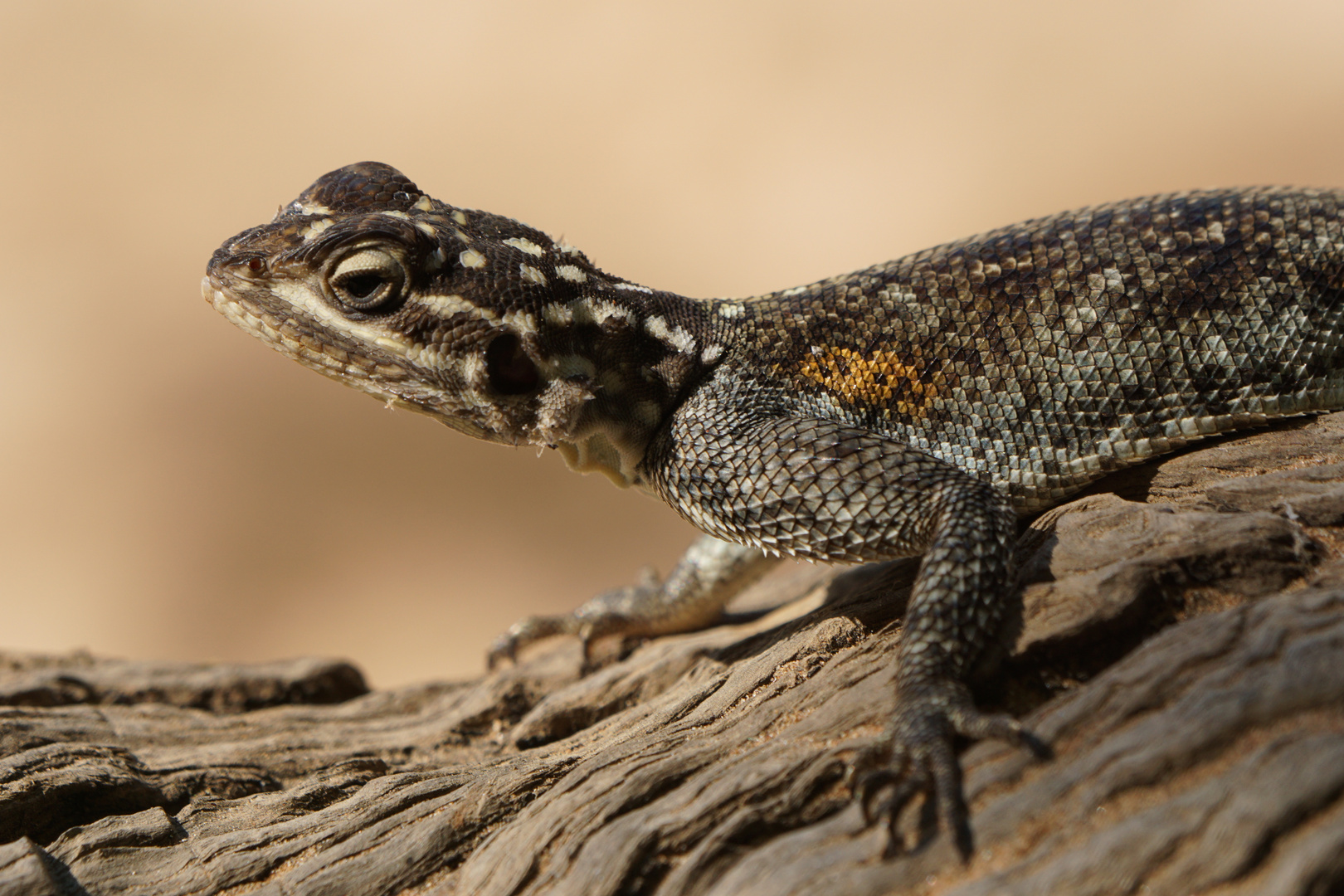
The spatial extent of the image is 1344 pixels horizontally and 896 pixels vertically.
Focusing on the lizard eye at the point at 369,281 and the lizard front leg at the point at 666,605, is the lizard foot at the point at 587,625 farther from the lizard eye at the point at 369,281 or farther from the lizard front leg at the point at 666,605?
the lizard eye at the point at 369,281

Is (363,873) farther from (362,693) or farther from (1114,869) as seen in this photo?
(362,693)

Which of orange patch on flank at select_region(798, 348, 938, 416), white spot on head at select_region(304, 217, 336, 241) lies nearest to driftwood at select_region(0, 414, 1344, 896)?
orange patch on flank at select_region(798, 348, 938, 416)

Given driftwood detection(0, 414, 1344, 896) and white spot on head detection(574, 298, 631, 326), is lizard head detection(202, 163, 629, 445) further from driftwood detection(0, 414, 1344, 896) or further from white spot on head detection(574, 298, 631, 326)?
driftwood detection(0, 414, 1344, 896)

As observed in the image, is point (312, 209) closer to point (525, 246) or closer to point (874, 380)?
point (525, 246)

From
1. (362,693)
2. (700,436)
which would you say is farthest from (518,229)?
(362,693)

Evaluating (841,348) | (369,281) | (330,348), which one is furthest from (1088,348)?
(330,348)
